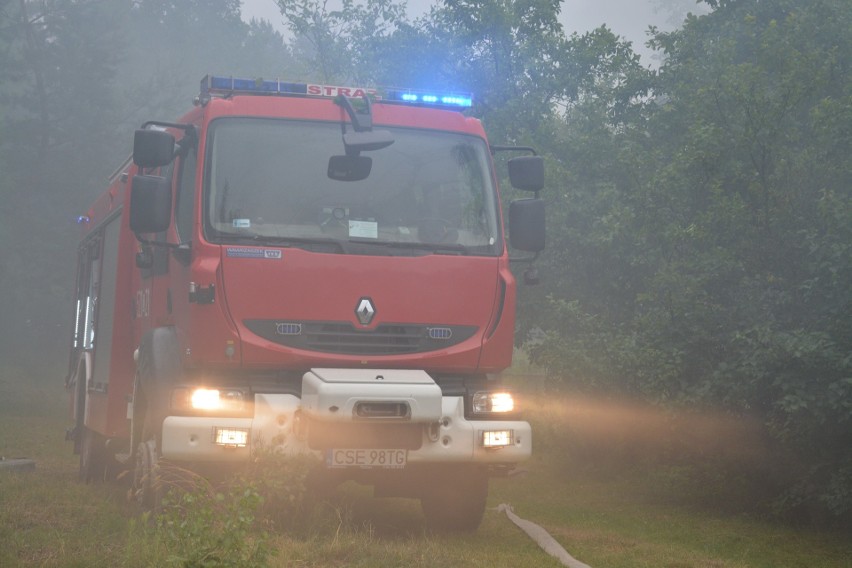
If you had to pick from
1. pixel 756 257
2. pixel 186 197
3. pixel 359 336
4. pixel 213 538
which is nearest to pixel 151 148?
pixel 186 197

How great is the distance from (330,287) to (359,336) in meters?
0.42

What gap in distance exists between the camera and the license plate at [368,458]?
29.0 ft

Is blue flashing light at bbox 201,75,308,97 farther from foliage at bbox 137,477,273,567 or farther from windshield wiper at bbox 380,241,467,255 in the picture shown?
foliage at bbox 137,477,273,567

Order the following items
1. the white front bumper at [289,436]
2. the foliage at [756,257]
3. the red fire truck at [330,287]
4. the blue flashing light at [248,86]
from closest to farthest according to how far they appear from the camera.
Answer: the white front bumper at [289,436], the red fire truck at [330,287], the blue flashing light at [248,86], the foliage at [756,257]

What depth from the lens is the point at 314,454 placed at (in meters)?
8.81

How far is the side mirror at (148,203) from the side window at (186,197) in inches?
8.2

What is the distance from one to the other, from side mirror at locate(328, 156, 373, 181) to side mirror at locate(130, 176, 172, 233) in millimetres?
1255

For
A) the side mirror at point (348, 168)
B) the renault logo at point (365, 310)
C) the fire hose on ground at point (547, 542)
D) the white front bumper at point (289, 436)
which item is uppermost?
the side mirror at point (348, 168)

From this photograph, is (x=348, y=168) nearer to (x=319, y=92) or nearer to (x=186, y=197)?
(x=319, y=92)

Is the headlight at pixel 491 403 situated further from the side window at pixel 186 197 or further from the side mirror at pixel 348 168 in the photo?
the side window at pixel 186 197

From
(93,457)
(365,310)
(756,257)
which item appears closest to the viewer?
(365,310)

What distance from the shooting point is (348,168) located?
9516mm

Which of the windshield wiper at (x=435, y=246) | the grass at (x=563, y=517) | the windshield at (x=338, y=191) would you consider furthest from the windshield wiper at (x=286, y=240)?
the grass at (x=563, y=517)

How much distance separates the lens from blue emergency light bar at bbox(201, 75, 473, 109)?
31.9 ft
